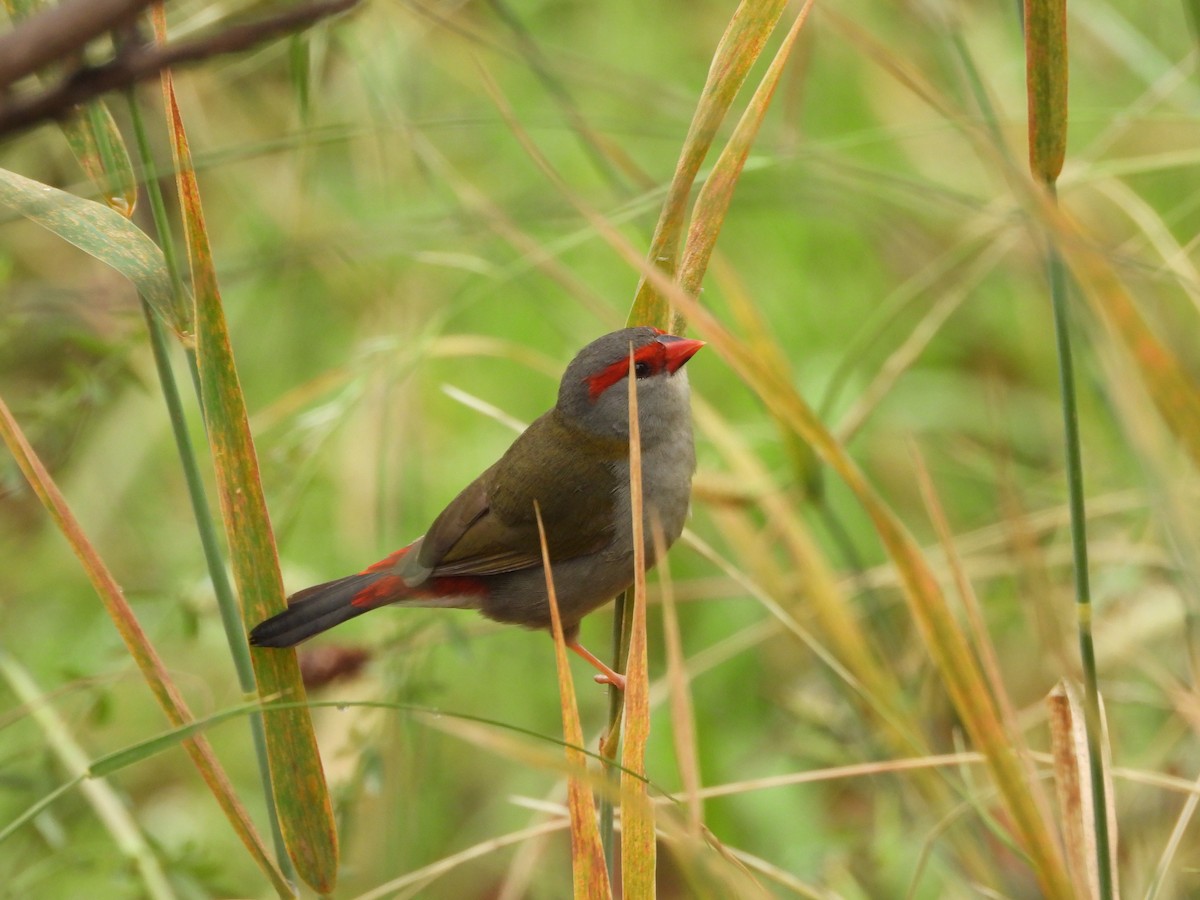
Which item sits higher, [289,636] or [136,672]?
[136,672]

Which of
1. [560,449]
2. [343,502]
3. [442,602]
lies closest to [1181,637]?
[560,449]

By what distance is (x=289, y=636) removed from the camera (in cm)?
181

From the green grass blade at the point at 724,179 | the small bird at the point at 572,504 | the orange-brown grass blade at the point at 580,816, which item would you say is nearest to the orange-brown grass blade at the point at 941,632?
the orange-brown grass blade at the point at 580,816

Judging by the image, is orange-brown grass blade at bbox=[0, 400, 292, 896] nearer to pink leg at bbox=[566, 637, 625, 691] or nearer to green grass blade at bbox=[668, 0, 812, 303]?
pink leg at bbox=[566, 637, 625, 691]

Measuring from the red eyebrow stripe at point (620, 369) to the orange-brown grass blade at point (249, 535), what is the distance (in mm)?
1005

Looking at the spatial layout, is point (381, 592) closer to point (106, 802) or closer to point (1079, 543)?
point (106, 802)

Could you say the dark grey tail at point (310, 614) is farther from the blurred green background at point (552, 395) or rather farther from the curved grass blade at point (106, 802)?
the curved grass blade at point (106, 802)

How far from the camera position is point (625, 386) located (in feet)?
8.96

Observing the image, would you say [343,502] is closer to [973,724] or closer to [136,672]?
[136,672]

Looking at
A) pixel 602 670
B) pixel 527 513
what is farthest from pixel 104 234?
pixel 602 670

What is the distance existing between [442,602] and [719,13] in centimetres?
425

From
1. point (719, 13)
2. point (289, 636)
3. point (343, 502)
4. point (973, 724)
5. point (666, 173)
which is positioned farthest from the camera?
point (719, 13)

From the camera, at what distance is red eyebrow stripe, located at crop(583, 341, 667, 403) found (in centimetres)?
256

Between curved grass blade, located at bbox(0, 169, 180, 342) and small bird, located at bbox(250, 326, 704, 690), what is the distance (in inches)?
33.7
